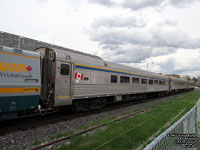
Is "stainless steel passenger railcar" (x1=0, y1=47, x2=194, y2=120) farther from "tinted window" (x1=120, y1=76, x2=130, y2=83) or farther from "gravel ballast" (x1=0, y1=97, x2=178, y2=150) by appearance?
"gravel ballast" (x1=0, y1=97, x2=178, y2=150)

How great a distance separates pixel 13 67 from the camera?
612 centimetres

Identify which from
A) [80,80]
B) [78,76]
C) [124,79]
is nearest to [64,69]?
[78,76]

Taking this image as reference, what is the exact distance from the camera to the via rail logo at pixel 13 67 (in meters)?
5.82

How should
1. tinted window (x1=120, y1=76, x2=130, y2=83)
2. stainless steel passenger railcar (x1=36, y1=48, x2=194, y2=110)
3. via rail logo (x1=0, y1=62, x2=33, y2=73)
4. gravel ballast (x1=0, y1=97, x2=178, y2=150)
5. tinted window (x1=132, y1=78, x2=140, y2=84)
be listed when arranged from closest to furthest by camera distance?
gravel ballast (x1=0, y1=97, x2=178, y2=150) → via rail logo (x1=0, y1=62, x2=33, y2=73) → stainless steel passenger railcar (x1=36, y1=48, x2=194, y2=110) → tinted window (x1=120, y1=76, x2=130, y2=83) → tinted window (x1=132, y1=78, x2=140, y2=84)

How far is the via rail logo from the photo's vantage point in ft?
19.1

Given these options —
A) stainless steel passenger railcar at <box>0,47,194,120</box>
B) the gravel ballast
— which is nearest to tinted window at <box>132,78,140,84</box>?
stainless steel passenger railcar at <box>0,47,194,120</box>

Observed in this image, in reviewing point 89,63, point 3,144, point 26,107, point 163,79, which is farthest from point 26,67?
point 163,79

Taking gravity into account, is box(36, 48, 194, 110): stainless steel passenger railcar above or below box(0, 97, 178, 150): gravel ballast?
above

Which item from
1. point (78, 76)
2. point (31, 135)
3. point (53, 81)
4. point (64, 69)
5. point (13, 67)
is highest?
point (64, 69)

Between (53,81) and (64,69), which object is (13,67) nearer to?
(53,81)

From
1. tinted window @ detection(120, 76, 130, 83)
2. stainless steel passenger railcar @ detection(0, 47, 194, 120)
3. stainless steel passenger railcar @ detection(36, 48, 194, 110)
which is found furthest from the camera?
tinted window @ detection(120, 76, 130, 83)

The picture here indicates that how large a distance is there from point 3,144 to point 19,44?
10315 mm

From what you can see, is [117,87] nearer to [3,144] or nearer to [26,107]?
[26,107]

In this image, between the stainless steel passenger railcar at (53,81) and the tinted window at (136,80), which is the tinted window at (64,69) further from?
the tinted window at (136,80)
